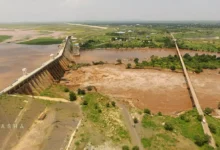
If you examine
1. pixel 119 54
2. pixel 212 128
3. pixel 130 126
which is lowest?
pixel 119 54

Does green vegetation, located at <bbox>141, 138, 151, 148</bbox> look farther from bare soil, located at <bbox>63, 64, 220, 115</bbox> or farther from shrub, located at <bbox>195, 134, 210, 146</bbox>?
bare soil, located at <bbox>63, 64, 220, 115</bbox>

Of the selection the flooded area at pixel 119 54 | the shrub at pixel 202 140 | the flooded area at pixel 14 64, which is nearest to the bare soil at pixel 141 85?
the shrub at pixel 202 140

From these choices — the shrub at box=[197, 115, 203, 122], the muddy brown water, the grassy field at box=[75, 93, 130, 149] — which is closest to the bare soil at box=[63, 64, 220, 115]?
the shrub at box=[197, 115, 203, 122]

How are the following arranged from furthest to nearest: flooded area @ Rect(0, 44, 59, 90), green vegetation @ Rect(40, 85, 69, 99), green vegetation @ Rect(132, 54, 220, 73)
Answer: green vegetation @ Rect(132, 54, 220, 73)
flooded area @ Rect(0, 44, 59, 90)
green vegetation @ Rect(40, 85, 69, 99)

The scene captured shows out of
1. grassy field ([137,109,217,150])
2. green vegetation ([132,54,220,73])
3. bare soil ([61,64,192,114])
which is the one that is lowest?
bare soil ([61,64,192,114])

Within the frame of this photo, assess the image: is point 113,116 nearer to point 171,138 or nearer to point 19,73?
point 171,138

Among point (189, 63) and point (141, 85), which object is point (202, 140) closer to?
point (141, 85)

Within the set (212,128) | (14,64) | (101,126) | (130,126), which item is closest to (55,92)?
(101,126)

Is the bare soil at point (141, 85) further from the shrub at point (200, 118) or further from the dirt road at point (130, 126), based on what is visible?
the shrub at point (200, 118)
